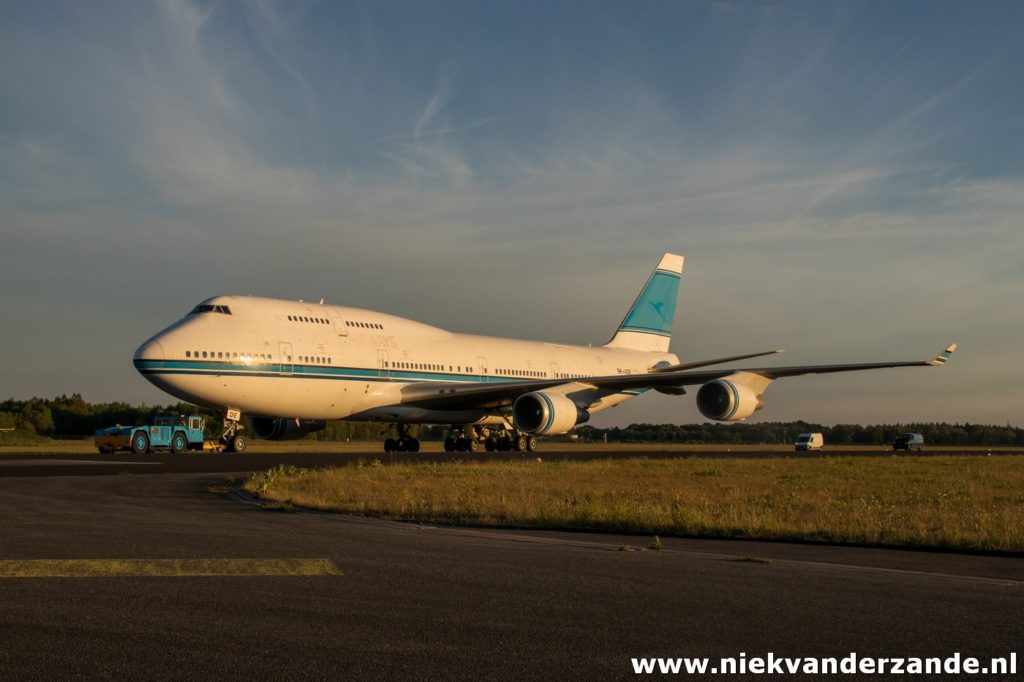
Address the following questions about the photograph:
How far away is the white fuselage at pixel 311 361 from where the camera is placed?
108 ft

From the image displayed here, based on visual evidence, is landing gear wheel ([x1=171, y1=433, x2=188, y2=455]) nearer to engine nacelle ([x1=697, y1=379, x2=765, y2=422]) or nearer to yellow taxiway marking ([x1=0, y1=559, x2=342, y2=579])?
A: engine nacelle ([x1=697, y1=379, x2=765, y2=422])

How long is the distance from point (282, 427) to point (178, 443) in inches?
330

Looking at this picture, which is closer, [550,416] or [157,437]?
[550,416]

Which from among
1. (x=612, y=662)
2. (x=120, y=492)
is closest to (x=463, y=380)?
(x=120, y=492)

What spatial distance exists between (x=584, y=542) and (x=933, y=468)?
2322 centimetres

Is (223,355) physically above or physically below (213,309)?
below

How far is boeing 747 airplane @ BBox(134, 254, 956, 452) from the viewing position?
33.4m

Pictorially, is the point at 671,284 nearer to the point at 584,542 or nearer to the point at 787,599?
the point at 584,542

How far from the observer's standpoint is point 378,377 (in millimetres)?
38281

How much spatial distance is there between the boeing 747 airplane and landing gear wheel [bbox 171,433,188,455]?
21.0ft

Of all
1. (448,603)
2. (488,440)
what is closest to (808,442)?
(488,440)

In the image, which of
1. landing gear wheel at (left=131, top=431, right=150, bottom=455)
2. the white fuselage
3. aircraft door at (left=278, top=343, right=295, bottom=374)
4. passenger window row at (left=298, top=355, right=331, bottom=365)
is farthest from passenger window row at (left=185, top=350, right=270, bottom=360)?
landing gear wheel at (left=131, top=431, right=150, bottom=455)

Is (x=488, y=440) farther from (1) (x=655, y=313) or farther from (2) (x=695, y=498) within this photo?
(2) (x=695, y=498)

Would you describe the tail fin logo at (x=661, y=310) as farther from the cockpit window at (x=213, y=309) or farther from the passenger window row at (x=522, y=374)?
the cockpit window at (x=213, y=309)
